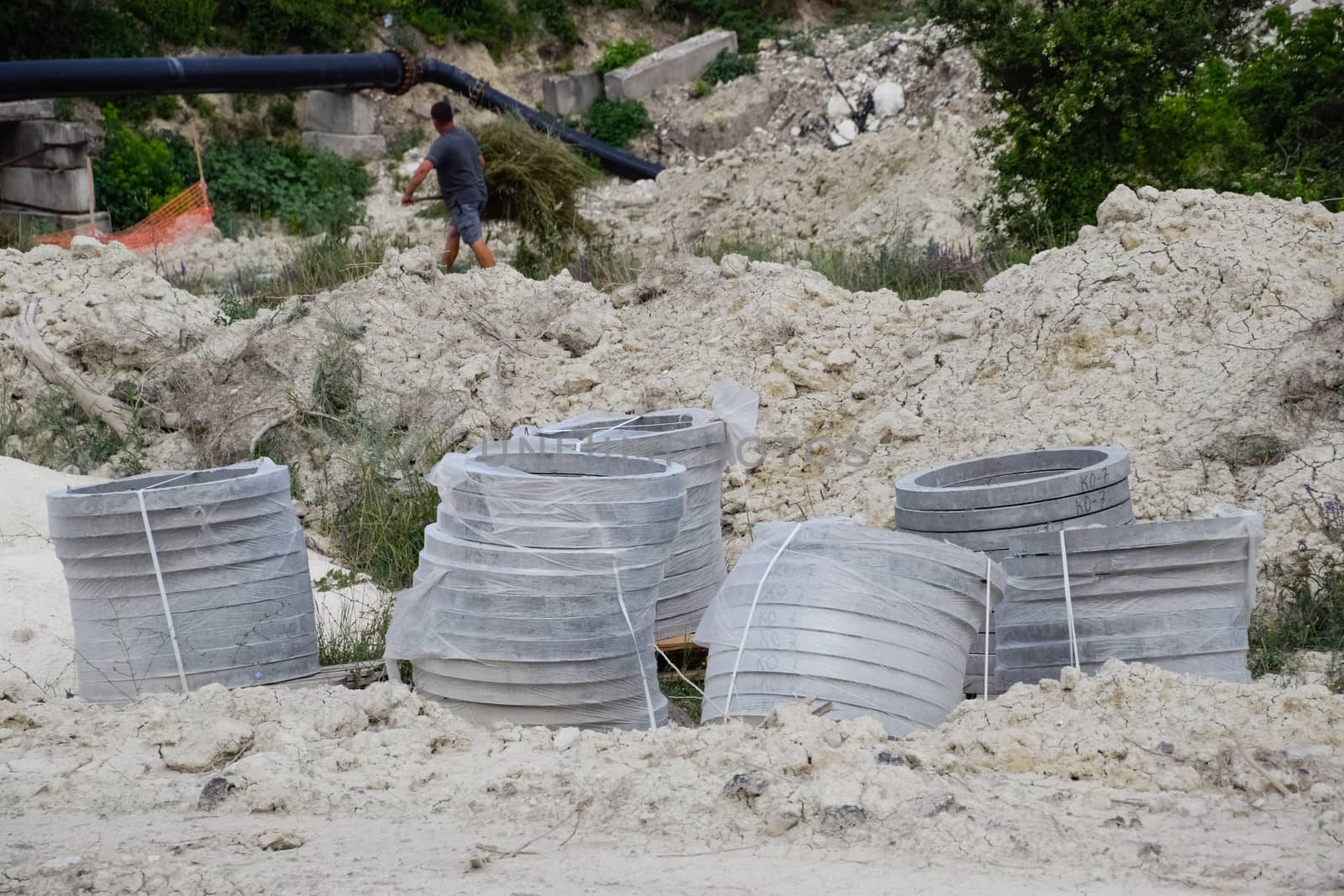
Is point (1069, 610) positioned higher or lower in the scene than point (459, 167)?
lower

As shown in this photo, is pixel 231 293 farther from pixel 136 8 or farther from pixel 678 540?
pixel 136 8

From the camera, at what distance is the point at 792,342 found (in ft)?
25.4

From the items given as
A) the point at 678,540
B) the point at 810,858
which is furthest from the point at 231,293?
the point at 810,858

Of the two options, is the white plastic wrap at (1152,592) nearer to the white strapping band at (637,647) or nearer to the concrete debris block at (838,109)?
the white strapping band at (637,647)

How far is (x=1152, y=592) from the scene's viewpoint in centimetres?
423

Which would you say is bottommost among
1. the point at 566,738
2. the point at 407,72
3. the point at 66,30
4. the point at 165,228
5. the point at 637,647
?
the point at 566,738

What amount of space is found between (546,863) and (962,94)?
16108 mm

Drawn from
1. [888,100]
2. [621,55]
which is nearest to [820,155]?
[888,100]

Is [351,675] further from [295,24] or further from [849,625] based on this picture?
[295,24]

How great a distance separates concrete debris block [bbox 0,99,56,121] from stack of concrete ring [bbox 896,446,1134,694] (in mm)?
13348

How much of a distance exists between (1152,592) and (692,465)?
1.89 metres

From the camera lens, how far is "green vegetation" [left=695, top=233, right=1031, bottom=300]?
911cm

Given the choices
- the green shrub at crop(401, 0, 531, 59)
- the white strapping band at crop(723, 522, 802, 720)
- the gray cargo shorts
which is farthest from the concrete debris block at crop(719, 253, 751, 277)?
the green shrub at crop(401, 0, 531, 59)

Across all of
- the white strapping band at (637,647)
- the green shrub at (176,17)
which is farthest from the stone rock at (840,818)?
the green shrub at (176,17)
